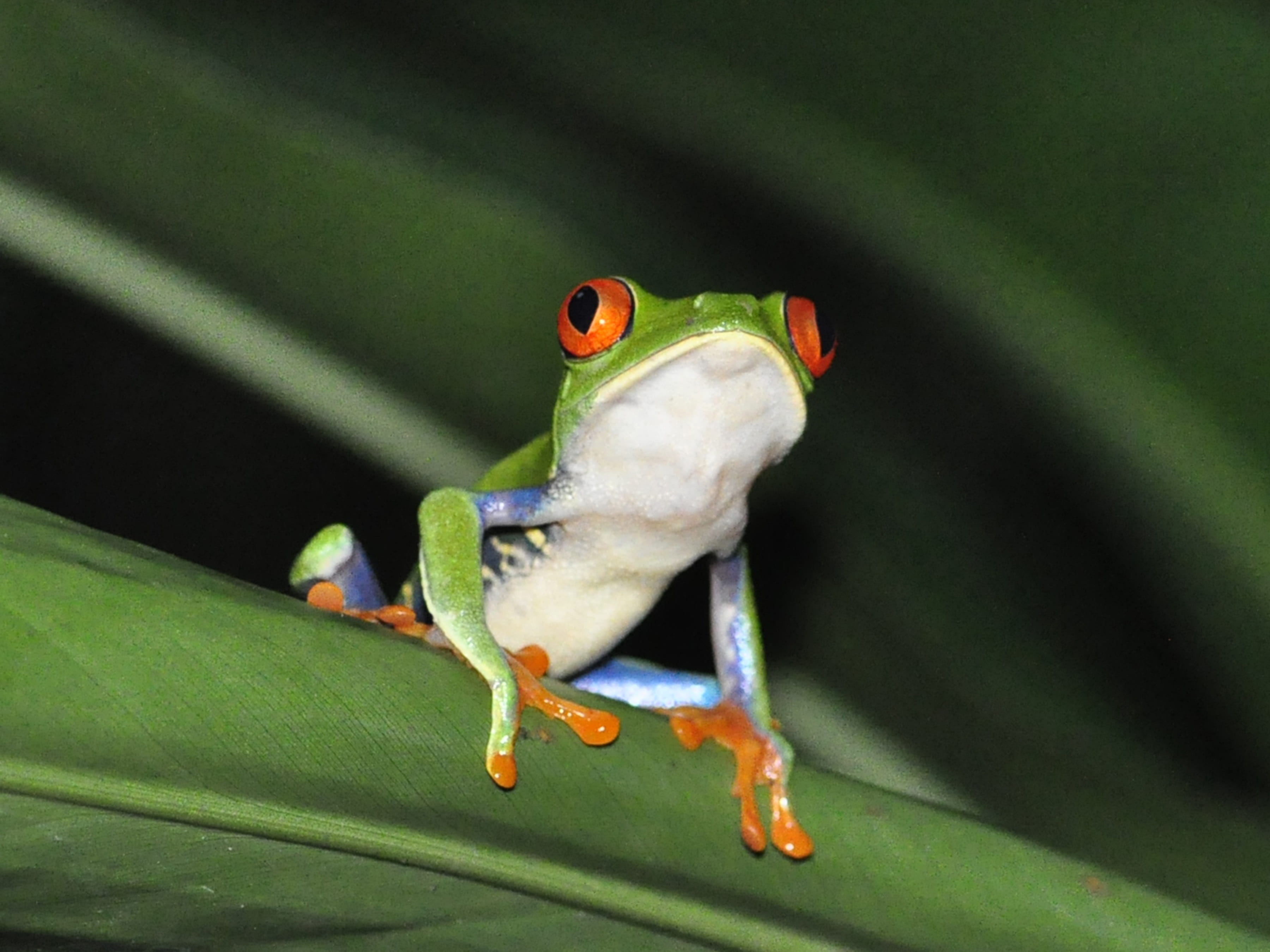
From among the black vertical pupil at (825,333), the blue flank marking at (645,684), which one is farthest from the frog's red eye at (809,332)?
the blue flank marking at (645,684)

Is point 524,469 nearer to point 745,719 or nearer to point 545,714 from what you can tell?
point 745,719

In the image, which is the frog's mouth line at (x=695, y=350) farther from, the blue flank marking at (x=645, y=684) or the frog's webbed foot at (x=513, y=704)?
the blue flank marking at (x=645, y=684)

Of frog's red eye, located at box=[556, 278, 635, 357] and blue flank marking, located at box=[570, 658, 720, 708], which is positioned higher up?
frog's red eye, located at box=[556, 278, 635, 357]

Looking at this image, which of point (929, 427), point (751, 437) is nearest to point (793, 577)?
point (929, 427)

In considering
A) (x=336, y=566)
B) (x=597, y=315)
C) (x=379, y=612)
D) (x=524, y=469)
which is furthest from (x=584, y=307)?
(x=336, y=566)

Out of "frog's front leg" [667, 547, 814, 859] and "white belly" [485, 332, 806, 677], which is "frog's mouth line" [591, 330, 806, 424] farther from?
"frog's front leg" [667, 547, 814, 859]

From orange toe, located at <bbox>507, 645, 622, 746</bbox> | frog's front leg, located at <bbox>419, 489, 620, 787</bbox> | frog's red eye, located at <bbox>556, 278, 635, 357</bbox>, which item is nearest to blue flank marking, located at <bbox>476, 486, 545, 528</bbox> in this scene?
frog's front leg, located at <bbox>419, 489, 620, 787</bbox>

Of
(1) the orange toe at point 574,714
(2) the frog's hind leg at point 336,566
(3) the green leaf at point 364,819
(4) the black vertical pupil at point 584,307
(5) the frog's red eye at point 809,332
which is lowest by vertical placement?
(3) the green leaf at point 364,819

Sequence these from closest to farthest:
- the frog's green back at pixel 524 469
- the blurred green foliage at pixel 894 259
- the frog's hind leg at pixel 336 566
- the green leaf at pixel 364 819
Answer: the green leaf at pixel 364 819 → the blurred green foliage at pixel 894 259 → the frog's green back at pixel 524 469 → the frog's hind leg at pixel 336 566
